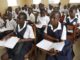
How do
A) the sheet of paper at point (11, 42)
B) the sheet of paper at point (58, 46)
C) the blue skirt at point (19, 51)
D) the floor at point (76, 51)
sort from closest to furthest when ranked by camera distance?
1. the sheet of paper at point (58, 46)
2. the sheet of paper at point (11, 42)
3. the blue skirt at point (19, 51)
4. the floor at point (76, 51)

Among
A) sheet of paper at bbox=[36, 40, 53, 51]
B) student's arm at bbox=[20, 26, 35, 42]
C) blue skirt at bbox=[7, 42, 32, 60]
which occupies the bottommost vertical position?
blue skirt at bbox=[7, 42, 32, 60]

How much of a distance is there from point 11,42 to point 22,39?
20cm

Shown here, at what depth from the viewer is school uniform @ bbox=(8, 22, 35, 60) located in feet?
7.55

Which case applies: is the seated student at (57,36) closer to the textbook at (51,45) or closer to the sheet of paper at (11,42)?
the textbook at (51,45)

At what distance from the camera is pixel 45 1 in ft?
30.4

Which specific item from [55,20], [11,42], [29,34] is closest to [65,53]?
[55,20]

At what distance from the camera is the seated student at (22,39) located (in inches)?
90.7

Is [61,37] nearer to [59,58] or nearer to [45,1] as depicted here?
[59,58]

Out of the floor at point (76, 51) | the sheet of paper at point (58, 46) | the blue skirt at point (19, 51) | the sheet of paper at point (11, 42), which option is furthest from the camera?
the floor at point (76, 51)

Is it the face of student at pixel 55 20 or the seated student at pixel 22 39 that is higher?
the face of student at pixel 55 20

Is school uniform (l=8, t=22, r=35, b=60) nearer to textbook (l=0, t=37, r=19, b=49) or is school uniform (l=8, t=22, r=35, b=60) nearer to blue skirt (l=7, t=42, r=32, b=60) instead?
blue skirt (l=7, t=42, r=32, b=60)

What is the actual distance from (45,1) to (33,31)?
7062 mm

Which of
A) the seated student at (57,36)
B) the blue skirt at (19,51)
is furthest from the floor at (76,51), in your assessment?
the seated student at (57,36)

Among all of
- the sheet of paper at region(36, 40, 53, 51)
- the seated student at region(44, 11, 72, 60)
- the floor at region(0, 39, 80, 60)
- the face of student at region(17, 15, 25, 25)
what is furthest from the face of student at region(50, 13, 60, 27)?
the floor at region(0, 39, 80, 60)
